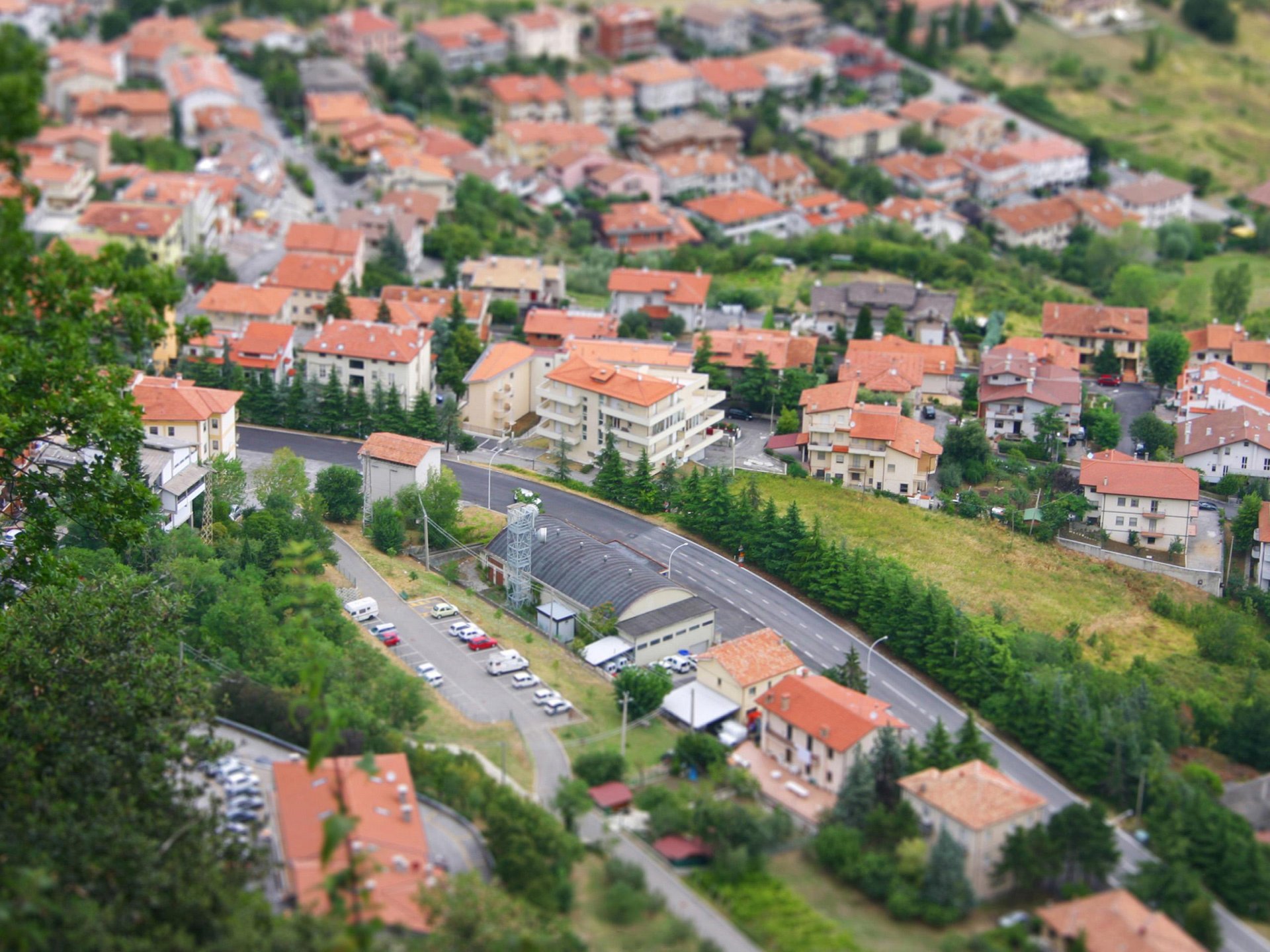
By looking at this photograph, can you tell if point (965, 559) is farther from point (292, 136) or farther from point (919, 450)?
point (292, 136)

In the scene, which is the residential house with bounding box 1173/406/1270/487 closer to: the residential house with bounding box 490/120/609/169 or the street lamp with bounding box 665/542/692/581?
the street lamp with bounding box 665/542/692/581

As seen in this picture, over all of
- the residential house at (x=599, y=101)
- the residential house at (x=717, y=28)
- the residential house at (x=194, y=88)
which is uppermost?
the residential house at (x=717, y=28)

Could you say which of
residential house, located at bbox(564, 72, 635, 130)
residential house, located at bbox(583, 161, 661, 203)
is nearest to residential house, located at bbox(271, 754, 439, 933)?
residential house, located at bbox(583, 161, 661, 203)

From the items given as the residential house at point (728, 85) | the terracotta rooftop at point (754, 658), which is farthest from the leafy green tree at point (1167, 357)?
the residential house at point (728, 85)

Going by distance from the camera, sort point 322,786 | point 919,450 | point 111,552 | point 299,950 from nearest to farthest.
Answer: point 299,950
point 322,786
point 111,552
point 919,450

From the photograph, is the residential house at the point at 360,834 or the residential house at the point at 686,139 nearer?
the residential house at the point at 360,834

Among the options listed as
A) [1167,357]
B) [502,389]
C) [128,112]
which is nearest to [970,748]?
[502,389]

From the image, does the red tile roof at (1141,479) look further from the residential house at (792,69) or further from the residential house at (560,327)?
the residential house at (792,69)

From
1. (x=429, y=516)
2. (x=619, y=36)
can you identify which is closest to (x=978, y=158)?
(x=619, y=36)
